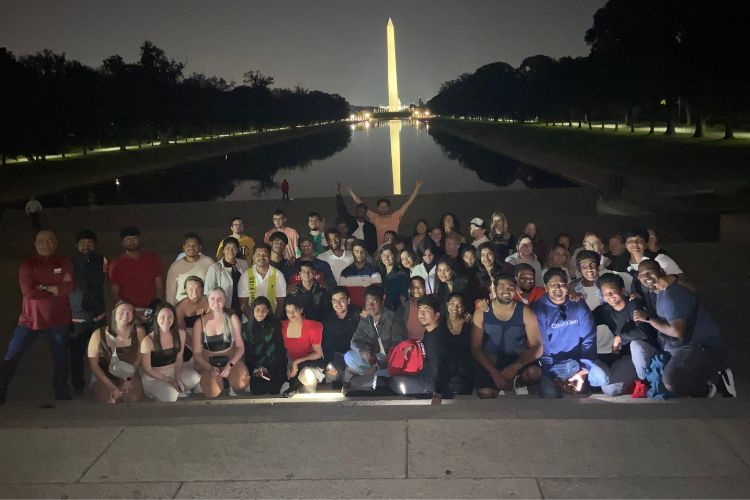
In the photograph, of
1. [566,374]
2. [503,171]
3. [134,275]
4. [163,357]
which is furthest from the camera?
[503,171]

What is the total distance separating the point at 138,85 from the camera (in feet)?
288

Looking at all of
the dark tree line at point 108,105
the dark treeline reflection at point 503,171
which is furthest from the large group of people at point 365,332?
the dark tree line at point 108,105

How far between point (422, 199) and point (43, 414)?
50.9 feet

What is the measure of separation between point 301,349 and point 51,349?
2240 mm

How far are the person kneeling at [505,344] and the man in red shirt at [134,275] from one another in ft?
10.7

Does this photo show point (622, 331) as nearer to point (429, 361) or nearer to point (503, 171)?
point (429, 361)

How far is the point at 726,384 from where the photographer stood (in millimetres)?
5664

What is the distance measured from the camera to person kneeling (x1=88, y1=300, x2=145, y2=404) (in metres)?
6.05

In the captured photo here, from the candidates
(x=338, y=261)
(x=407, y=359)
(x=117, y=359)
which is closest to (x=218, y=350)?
(x=117, y=359)

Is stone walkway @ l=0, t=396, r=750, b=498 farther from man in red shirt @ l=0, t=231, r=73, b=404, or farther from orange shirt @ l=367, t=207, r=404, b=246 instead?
orange shirt @ l=367, t=207, r=404, b=246

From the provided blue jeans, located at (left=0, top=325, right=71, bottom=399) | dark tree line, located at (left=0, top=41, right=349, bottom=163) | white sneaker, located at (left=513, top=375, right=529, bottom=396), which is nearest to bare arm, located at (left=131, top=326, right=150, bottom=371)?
blue jeans, located at (left=0, top=325, right=71, bottom=399)

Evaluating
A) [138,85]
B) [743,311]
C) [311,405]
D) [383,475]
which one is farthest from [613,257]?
[138,85]

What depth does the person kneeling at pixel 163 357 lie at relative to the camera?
619 centimetres

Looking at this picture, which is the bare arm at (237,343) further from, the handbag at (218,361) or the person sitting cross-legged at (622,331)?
the person sitting cross-legged at (622,331)
